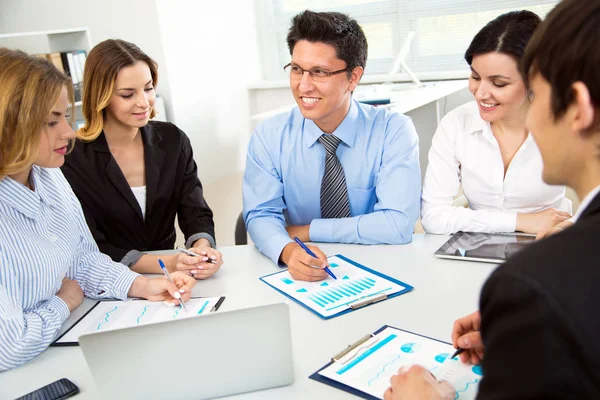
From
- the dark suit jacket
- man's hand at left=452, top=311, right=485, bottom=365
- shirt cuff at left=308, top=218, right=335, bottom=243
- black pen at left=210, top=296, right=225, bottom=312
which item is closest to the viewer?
the dark suit jacket

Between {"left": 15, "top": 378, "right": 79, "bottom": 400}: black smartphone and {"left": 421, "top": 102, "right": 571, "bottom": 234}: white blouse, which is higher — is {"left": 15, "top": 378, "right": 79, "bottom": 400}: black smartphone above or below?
below

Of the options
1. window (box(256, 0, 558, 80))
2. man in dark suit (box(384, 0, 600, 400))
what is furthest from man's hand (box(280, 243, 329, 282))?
window (box(256, 0, 558, 80))

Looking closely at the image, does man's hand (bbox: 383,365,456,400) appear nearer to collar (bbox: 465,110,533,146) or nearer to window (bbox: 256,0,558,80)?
collar (bbox: 465,110,533,146)

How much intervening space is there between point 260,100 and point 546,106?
4482 mm

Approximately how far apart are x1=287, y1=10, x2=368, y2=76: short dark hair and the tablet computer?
0.73m

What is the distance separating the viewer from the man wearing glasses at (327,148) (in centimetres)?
185

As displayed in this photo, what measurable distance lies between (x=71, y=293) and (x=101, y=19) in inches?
129

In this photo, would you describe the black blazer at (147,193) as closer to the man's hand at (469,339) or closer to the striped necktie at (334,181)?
the striped necktie at (334,181)

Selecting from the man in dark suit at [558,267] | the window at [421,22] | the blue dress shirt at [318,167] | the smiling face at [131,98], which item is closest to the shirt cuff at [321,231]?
the blue dress shirt at [318,167]

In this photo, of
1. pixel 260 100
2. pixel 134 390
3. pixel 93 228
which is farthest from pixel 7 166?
pixel 260 100

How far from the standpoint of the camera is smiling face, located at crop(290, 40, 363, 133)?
6.21 feet

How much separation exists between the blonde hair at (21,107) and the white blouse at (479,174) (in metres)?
1.17

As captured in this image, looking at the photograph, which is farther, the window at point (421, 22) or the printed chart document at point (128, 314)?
the window at point (421, 22)

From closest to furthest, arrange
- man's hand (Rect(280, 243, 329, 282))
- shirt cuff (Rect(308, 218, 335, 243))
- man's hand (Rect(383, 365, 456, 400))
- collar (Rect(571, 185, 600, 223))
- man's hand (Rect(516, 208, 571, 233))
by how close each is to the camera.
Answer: collar (Rect(571, 185, 600, 223)) → man's hand (Rect(383, 365, 456, 400)) → man's hand (Rect(280, 243, 329, 282)) → man's hand (Rect(516, 208, 571, 233)) → shirt cuff (Rect(308, 218, 335, 243))
